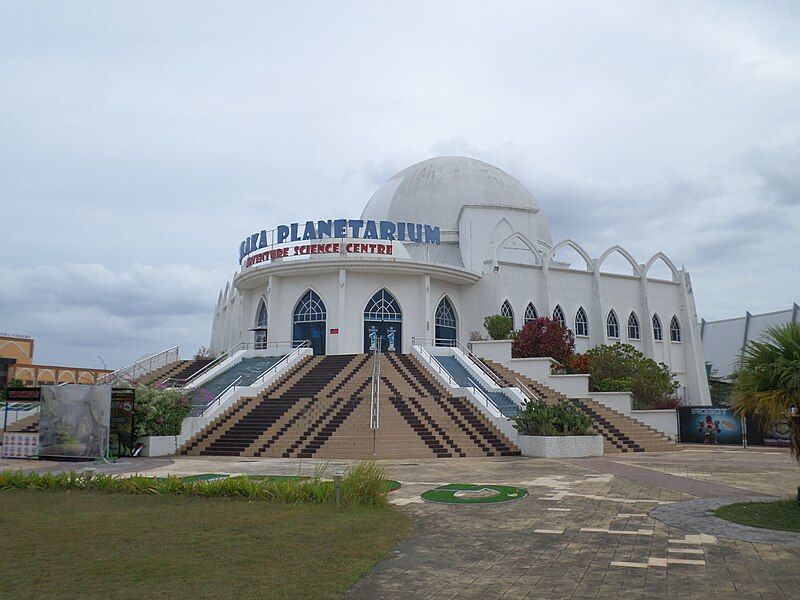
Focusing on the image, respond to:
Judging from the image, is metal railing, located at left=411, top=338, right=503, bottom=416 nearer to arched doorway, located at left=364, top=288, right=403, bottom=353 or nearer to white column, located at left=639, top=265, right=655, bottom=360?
arched doorway, located at left=364, top=288, right=403, bottom=353

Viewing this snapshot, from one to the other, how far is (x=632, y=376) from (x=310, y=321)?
666 inches

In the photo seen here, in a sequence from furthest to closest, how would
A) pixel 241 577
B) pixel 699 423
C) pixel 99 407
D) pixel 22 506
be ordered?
pixel 699 423, pixel 99 407, pixel 22 506, pixel 241 577

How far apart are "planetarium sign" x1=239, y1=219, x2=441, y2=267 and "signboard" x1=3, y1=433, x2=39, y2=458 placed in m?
17.3

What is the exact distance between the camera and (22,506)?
10.6m

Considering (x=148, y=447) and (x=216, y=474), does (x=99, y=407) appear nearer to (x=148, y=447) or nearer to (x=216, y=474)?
(x=148, y=447)

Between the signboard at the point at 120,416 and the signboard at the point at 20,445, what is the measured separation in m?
2.12

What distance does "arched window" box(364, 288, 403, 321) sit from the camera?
34.4 m

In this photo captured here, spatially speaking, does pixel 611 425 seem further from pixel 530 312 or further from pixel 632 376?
pixel 530 312

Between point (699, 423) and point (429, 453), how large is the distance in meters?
13.3

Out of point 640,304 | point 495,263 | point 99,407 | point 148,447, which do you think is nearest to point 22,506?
point 99,407

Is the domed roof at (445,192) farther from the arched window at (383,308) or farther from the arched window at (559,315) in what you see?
the arched window at (383,308)

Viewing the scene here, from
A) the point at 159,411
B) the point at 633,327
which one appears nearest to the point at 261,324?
the point at 159,411

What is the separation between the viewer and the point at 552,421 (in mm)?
20156

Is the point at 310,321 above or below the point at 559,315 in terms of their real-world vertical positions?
below
